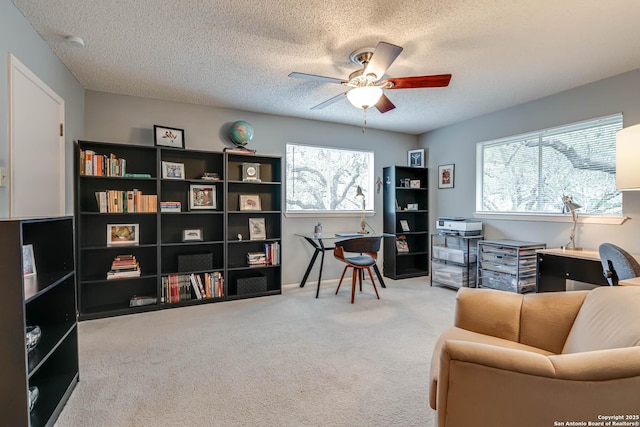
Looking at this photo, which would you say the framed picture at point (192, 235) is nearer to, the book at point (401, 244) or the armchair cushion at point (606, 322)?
the book at point (401, 244)

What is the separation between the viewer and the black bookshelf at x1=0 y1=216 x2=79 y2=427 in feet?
4.40

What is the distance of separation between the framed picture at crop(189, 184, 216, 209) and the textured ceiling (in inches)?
42.4

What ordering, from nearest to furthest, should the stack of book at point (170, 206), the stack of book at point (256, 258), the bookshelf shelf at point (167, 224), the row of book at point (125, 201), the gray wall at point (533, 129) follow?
1. the gray wall at point (533, 129)
2. the row of book at point (125, 201)
3. the bookshelf shelf at point (167, 224)
4. the stack of book at point (170, 206)
5. the stack of book at point (256, 258)

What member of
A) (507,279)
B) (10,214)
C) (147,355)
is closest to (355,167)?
(507,279)

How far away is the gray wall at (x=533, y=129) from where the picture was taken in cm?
295

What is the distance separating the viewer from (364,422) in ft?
5.32

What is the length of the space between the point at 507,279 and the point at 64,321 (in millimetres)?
4160

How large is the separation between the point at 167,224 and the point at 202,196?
0.53m

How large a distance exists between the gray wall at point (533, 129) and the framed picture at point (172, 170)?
3847mm

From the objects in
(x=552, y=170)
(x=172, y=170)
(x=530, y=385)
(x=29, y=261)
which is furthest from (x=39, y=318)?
(x=552, y=170)

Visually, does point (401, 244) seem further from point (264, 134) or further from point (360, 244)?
point (264, 134)

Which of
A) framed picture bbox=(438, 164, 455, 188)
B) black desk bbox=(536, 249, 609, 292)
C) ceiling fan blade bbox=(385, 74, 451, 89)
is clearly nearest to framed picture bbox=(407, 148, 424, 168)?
framed picture bbox=(438, 164, 455, 188)

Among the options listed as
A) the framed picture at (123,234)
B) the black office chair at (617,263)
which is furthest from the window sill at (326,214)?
the black office chair at (617,263)

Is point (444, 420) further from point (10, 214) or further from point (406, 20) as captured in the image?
point (10, 214)
